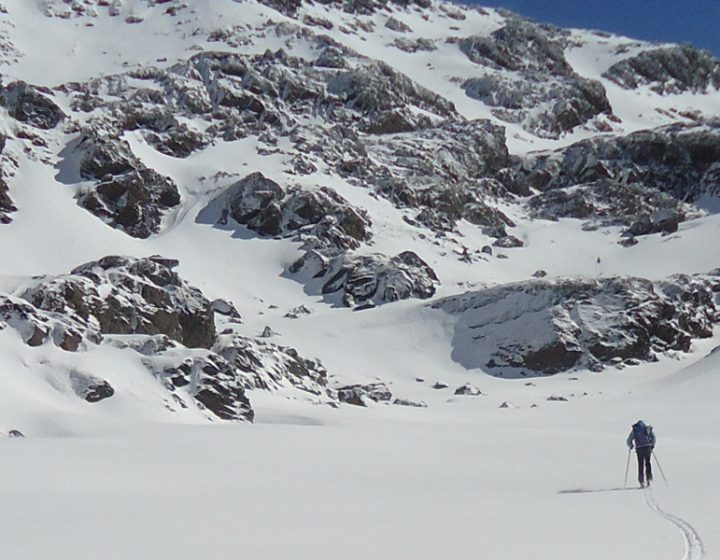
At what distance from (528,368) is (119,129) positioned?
5773 centimetres

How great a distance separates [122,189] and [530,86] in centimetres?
8508

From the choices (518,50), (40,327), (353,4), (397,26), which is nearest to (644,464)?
(40,327)

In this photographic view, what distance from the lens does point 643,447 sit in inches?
742

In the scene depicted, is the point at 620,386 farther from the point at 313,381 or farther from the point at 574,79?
the point at 574,79

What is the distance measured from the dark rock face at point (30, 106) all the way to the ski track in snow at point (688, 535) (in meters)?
91.8

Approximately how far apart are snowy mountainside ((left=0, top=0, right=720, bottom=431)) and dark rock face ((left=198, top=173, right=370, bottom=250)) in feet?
0.79

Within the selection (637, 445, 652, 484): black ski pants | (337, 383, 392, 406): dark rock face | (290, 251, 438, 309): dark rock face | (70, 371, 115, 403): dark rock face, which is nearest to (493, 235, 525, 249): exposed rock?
(290, 251, 438, 309): dark rock face

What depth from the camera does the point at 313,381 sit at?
4734 cm

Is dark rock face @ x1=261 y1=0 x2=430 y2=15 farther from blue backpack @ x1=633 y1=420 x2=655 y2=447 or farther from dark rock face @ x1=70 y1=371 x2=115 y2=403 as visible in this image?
blue backpack @ x1=633 y1=420 x2=655 y2=447

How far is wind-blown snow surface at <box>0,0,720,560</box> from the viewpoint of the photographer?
10.2 meters

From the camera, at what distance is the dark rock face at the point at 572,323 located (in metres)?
63.1

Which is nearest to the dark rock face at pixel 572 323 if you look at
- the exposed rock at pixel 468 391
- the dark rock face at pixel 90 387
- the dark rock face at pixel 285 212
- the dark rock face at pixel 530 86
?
the exposed rock at pixel 468 391

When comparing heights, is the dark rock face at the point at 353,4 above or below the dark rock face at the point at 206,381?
above

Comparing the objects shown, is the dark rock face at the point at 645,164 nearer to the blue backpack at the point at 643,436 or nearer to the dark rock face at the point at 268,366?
the dark rock face at the point at 268,366
